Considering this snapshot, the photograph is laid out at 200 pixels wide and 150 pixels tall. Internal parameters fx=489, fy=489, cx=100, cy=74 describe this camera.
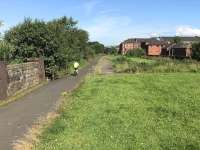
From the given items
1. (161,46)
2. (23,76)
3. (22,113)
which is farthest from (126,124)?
Result: (161,46)

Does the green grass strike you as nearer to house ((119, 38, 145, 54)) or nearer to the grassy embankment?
the grassy embankment

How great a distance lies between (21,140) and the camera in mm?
11430

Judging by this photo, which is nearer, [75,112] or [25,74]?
[75,112]

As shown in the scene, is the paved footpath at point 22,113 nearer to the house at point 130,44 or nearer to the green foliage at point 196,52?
the green foliage at point 196,52

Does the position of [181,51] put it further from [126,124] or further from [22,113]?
Result: [126,124]

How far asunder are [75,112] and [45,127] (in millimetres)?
2767

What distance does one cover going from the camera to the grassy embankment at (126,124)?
35.8 feet

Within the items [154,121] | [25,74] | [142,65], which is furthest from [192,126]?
[142,65]

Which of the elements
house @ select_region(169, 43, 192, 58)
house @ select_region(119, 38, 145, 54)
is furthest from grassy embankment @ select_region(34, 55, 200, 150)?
house @ select_region(119, 38, 145, 54)

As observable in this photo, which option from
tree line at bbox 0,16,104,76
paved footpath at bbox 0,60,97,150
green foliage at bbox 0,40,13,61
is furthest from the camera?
tree line at bbox 0,16,104,76

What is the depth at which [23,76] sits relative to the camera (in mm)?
25453

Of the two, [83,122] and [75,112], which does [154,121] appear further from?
[75,112]

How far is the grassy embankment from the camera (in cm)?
1092

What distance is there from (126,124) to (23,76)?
12.9m
